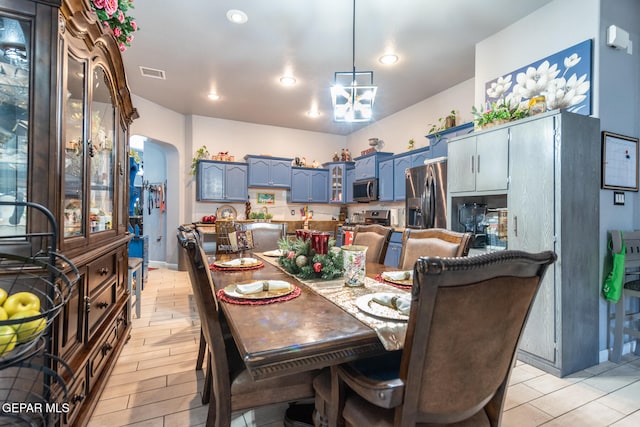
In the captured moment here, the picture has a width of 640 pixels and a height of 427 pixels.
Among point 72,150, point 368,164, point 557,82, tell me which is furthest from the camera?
point 368,164

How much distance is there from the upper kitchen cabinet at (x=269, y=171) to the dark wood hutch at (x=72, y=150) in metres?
3.66

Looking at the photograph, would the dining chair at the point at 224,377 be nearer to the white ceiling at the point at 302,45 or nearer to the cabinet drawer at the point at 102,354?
the cabinet drawer at the point at 102,354

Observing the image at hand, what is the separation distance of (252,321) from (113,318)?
161cm

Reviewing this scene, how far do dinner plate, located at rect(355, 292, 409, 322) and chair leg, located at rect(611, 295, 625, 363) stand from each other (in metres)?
2.37

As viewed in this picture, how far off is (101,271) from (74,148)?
2.47 ft

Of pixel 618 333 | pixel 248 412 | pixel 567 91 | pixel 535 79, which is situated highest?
pixel 535 79

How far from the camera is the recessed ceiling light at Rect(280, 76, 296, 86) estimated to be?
4020 mm

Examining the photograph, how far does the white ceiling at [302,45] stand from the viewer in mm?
2658

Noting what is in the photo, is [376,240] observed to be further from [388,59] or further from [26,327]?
[388,59]

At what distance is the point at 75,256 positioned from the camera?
136 cm

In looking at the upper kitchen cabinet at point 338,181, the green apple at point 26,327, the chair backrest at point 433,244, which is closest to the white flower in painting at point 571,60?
the chair backrest at point 433,244

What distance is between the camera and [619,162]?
2391 millimetres

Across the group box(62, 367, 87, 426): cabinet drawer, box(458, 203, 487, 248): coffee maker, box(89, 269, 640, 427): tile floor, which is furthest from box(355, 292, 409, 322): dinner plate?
box(458, 203, 487, 248): coffee maker

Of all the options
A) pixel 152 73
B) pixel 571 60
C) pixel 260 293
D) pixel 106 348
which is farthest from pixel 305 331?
pixel 152 73
